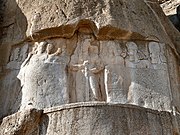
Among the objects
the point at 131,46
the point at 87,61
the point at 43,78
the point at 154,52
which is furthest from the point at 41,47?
the point at 154,52

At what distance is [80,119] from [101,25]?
2010 millimetres

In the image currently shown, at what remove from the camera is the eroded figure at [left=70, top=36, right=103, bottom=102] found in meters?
6.95

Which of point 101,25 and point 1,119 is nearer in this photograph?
point 1,119

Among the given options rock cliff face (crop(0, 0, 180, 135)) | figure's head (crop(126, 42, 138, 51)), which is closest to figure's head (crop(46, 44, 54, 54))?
rock cliff face (crop(0, 0, 180, 135))

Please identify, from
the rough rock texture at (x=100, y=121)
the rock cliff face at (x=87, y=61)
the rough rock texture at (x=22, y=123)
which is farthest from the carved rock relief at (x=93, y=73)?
the rough rock texture at (x=100, y=121)

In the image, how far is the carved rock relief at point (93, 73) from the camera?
6891mm

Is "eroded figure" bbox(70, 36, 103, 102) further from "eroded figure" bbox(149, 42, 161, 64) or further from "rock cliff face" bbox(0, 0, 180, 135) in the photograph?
"eroded figure" bbox(149, 42, 161, 64)

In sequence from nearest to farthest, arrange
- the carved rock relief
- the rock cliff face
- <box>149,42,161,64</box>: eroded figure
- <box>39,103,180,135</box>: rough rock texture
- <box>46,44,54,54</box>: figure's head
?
<box>39,103,180,135</box>: rough rock texture, the rock cliff face, the carved rock relief, <box>46,44,54,54</box>: figure's head, <box>149,42,161,64</box>: eroded figure

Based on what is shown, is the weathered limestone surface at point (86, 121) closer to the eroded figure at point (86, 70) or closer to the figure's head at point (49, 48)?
the eroded figure at point (86, 70)

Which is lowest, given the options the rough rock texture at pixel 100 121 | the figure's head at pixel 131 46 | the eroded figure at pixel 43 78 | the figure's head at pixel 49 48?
the rough rock texture at pixel 100 121

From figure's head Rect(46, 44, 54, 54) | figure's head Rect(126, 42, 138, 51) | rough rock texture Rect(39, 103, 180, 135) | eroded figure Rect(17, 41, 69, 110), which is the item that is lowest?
rough rock texture Rect(39, 103, 180, 135)

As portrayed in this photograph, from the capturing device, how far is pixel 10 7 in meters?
8.16

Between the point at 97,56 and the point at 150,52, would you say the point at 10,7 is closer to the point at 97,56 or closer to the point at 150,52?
the point at 97,56

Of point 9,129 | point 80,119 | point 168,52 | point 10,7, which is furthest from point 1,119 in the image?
point 168,52
